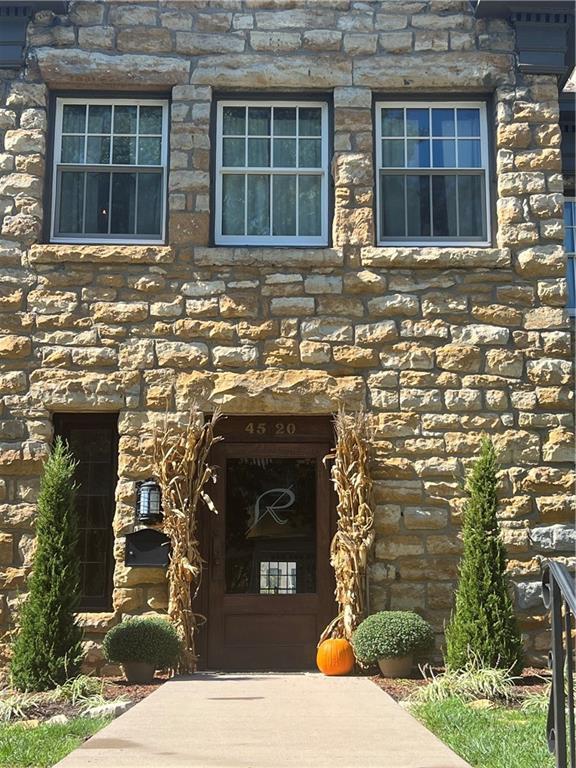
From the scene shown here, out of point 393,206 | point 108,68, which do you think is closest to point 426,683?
point 393,206

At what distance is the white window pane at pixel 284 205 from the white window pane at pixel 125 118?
4.86 feet

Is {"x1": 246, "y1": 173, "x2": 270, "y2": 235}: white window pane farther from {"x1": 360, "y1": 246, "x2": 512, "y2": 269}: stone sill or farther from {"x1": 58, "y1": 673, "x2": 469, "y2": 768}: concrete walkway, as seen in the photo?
{"x1": 58, "y1": 673, "x2": 469, "y2": 768}: concrete walkway

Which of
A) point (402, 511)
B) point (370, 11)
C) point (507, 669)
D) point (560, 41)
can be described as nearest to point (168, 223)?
point (370, 11)

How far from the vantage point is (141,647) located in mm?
7742

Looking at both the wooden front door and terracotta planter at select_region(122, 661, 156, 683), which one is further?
Result: the wooden front door

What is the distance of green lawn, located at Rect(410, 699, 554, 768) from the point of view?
16.1ft

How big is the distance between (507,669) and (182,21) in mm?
6639

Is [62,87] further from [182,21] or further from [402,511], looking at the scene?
[402,511]

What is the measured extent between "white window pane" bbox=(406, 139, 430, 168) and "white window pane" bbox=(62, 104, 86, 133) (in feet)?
10.4

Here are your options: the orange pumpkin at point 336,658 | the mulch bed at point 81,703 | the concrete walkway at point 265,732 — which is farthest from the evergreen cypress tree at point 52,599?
the orange pumpkin at point 336,658

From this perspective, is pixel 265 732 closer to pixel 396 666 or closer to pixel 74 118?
pixel 396 666

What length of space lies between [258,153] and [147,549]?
3.94 m

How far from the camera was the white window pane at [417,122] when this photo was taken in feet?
31.0

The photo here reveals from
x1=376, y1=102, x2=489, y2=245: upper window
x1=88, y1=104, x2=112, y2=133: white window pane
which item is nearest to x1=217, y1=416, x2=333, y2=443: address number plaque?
x1=376, y1=102, x2=489, y2=245: upper window
